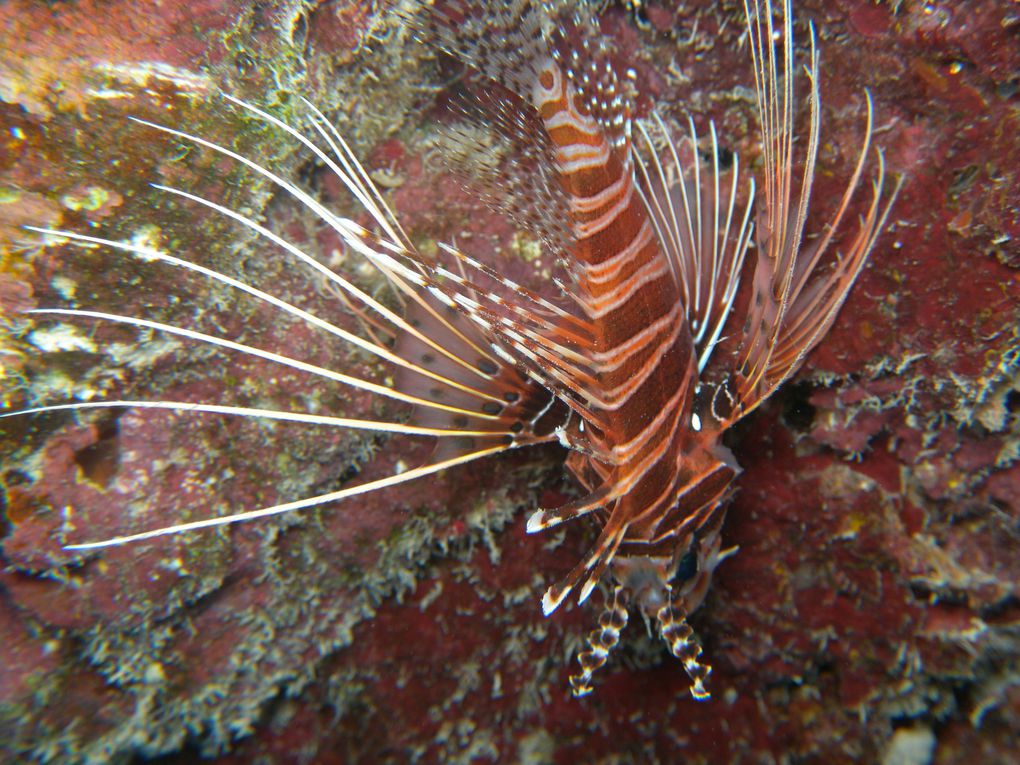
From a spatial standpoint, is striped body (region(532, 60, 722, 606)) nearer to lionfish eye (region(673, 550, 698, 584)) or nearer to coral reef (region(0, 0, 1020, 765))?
lionfish eye (region(673, 550, 698, 584))

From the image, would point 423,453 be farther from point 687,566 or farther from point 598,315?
point 687,566

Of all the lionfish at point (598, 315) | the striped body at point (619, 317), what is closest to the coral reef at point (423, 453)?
the lionfish at point (598, 315)

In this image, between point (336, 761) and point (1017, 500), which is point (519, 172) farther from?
point (336, 761)

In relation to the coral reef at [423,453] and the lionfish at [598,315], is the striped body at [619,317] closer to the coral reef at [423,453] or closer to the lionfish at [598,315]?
the lionfish at [598,315]

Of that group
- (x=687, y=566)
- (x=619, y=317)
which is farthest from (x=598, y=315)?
(x=687, y=566)

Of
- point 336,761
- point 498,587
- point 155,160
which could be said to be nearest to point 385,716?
point 336,761

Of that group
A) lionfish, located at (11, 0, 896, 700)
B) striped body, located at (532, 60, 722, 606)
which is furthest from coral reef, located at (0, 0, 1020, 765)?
striped body, located at (532, 60, 722, 606)
